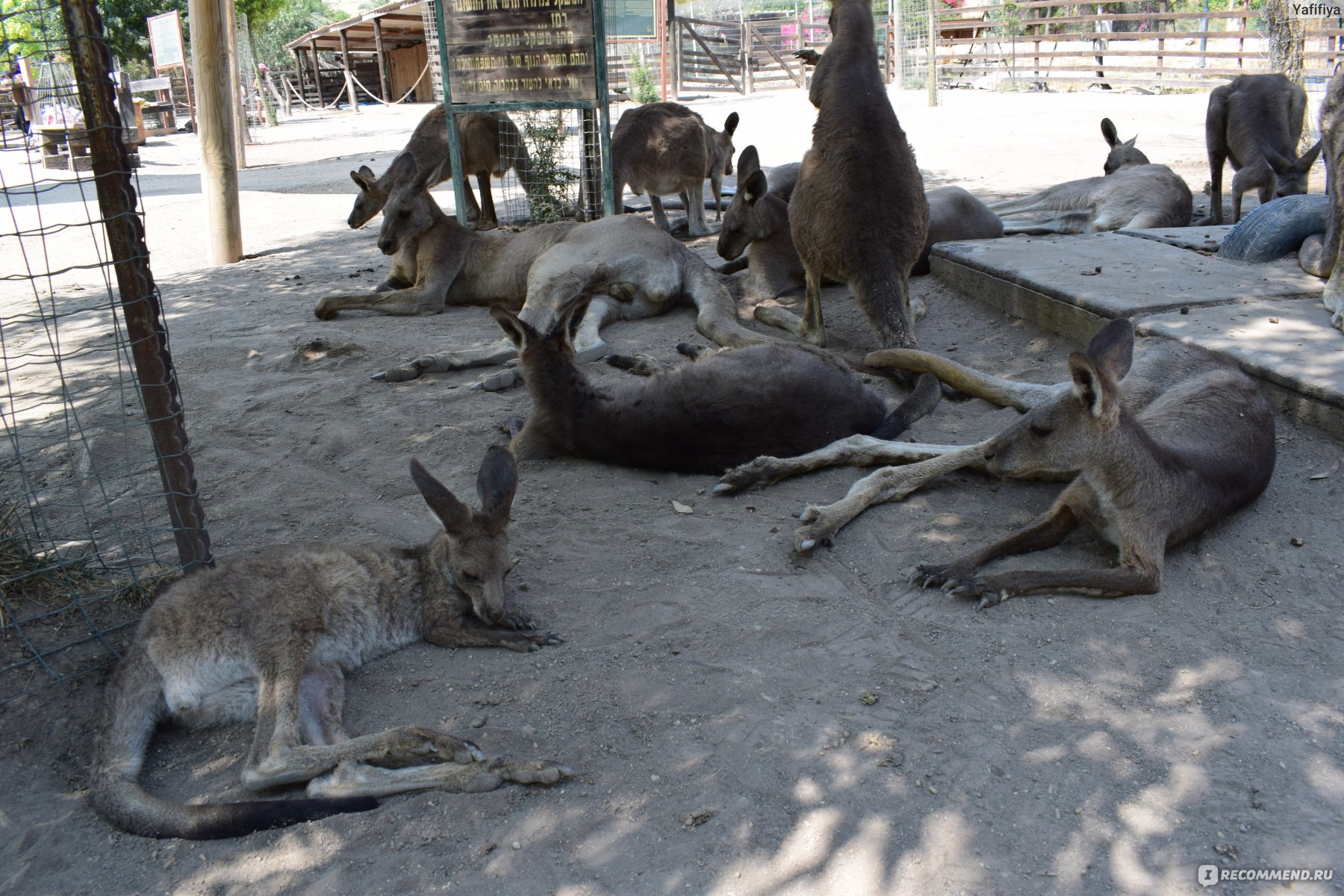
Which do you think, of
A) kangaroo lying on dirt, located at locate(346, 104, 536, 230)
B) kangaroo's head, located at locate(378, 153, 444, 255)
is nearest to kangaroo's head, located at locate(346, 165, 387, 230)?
kangaroo's head, located at locate(378, 153, 444, 255)

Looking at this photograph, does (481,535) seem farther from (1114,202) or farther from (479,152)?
(479,152)

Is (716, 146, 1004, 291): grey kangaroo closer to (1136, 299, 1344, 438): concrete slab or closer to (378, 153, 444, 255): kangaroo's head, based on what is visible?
(378, 153, 444, 255): kangaroo's head

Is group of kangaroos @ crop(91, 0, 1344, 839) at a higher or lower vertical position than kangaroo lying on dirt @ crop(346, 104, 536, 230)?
lower

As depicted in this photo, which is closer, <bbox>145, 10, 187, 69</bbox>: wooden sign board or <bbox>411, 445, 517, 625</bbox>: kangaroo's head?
<bbox>411, 445, 517, 625</bbox>: kangaroo's head

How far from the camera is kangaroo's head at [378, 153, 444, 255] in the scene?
732cm

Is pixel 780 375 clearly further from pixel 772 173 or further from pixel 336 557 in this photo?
pixel 772 173

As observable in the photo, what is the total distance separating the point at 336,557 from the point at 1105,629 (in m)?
2.47

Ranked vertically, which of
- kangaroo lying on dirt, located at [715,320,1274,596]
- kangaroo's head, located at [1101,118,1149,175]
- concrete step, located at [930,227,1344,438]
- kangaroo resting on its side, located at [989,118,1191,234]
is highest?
kangaroo's head, located at [1101,118,1149,175]

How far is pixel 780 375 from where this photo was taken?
446 centimetres

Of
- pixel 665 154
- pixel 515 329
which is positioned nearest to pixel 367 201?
pixel 665 154

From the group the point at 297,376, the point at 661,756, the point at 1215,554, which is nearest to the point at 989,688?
the point at 661,756

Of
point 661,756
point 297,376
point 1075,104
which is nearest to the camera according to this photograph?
point 661,756

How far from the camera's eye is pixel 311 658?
2963mm

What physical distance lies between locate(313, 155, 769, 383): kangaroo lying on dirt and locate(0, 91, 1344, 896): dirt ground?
1.92 metres
